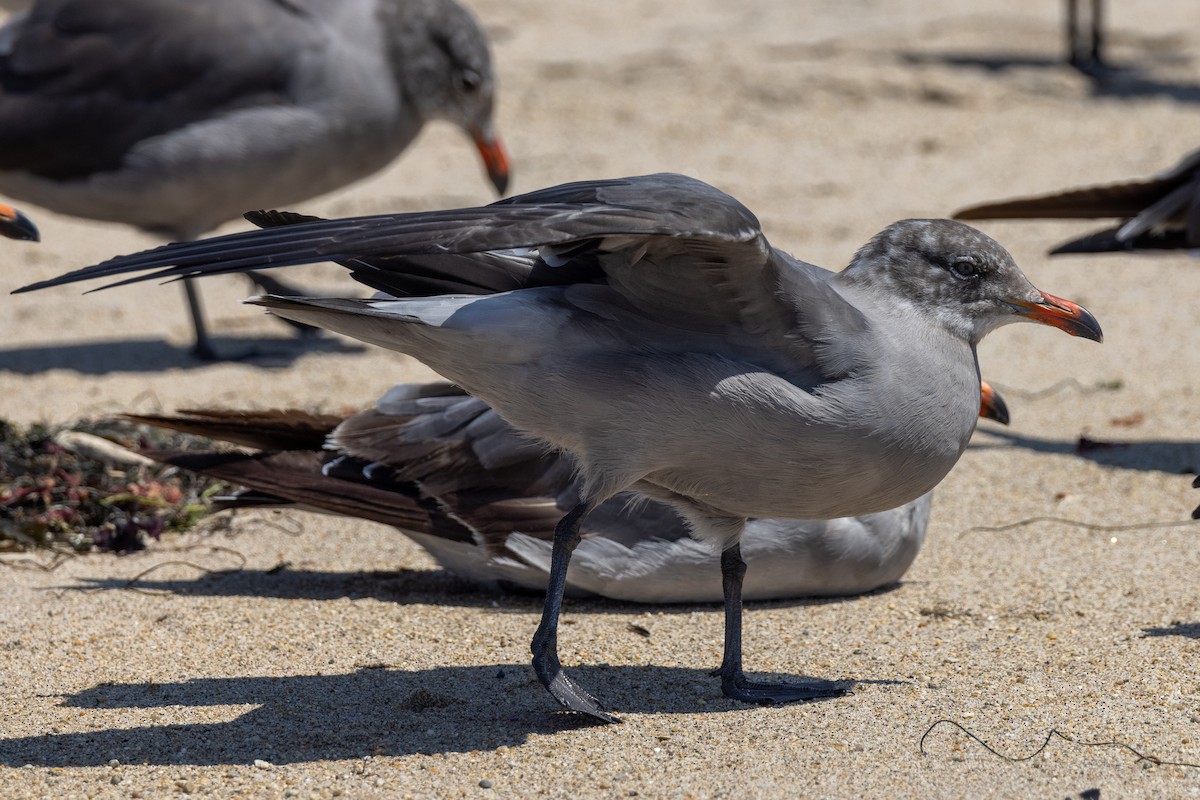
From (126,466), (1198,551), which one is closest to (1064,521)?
(1198,551)

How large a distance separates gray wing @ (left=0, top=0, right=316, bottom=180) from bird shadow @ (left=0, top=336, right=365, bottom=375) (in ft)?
2.82

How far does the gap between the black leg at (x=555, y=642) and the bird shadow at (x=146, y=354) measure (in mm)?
3845

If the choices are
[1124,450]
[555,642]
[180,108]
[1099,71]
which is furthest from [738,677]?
[1099,71]

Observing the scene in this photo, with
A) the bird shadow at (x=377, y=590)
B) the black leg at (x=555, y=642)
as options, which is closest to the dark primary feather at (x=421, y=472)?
the bird shadow at (x=377, y=590)

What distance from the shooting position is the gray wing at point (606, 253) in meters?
3.24

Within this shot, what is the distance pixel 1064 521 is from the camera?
5266 mm

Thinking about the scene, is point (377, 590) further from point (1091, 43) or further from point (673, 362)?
point (1091, 43)

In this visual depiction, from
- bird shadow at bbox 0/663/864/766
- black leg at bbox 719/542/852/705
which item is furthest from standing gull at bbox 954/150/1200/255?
bird shadow at bbox 0/663/864/766

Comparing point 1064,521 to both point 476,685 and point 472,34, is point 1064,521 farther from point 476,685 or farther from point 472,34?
point 472,34

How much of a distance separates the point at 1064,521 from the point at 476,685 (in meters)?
2.32

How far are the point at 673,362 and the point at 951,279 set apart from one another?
80 centimetres

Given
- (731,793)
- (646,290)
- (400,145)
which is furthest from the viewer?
(400,145)

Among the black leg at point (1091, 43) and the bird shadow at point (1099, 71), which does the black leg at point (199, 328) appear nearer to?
the bird shadow at point (1099, 71)

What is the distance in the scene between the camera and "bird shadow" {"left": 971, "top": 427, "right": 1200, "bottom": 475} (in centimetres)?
582
